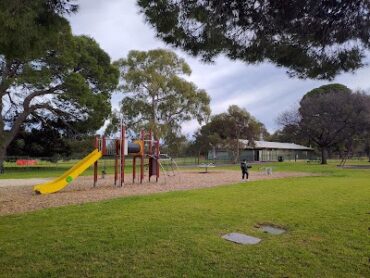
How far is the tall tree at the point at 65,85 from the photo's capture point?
22547 millimetres

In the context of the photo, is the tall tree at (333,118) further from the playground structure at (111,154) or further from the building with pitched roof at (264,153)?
the playground structure at (111,154)

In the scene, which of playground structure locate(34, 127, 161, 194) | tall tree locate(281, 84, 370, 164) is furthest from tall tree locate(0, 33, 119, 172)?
tall tree locate(281, 84, 370, 164)

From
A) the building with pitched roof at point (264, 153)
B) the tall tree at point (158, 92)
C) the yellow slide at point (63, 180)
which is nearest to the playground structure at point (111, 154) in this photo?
the yellow slide at point (63, 180)

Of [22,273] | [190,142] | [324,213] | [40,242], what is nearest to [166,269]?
[22,273]

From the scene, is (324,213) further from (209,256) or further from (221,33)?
(221,33)

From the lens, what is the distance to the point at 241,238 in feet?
18.8

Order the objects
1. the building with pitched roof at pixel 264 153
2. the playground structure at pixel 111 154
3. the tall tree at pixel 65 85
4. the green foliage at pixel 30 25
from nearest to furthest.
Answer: the green foliage at pixel 30 25 < the playground structure at pixel 111 154 < the tall tree at pixel 65 85 < the building with pitched roof at pixel 264 153

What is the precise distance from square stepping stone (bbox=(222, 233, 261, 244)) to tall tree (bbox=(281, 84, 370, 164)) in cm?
3915

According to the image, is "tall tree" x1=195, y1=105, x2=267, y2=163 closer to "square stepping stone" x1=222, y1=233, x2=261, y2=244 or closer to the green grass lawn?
the green grass lawn

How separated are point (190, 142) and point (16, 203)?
116ft

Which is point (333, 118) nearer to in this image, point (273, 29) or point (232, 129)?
point (232, 129)

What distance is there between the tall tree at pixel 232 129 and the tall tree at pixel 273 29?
34545 millimetres

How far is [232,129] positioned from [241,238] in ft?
117

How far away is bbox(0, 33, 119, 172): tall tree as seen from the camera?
22547mm
